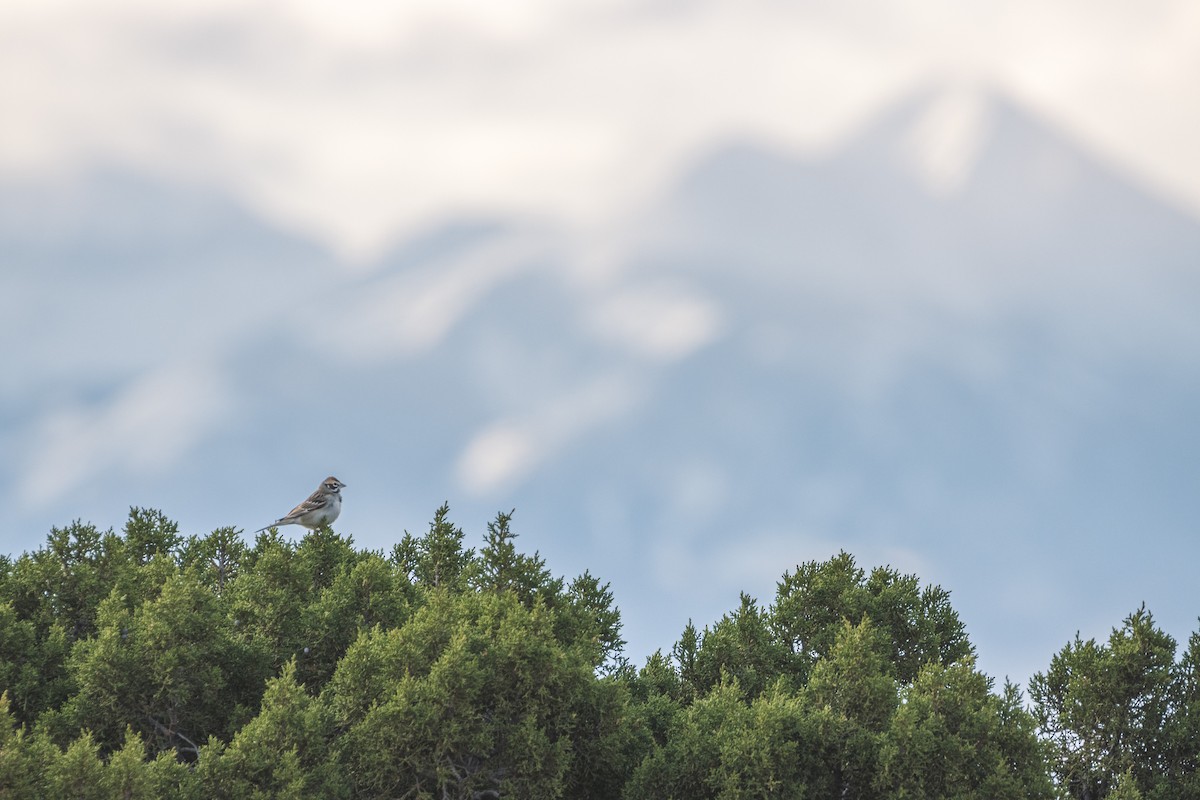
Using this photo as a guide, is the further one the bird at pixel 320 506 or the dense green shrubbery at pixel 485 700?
the bird at pixel 320 506

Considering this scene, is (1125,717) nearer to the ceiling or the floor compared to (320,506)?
nearer to the floor

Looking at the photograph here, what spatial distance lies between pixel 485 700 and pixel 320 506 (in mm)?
11039

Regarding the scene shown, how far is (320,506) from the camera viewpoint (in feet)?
119

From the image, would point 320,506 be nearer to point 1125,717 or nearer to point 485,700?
point 485,700

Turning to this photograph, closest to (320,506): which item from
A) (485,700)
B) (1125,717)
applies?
(485,700)

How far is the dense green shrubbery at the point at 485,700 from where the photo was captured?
26.4 metres

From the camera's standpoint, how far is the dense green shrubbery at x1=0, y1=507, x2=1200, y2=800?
2641 cm

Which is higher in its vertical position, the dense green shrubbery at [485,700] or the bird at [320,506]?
the bird at [320,506]

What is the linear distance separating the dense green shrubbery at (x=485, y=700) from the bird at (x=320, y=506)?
1024 millimetres

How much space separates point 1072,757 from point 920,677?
7.11 m

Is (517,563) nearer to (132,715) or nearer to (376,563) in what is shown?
(376,563)

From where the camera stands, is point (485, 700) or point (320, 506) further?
point (320, 506)

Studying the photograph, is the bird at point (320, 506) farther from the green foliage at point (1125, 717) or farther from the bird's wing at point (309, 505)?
the green foliage at point (1125, 717)

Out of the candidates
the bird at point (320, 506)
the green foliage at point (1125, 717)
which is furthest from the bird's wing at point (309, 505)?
the green foliage at point (1125, 717)
